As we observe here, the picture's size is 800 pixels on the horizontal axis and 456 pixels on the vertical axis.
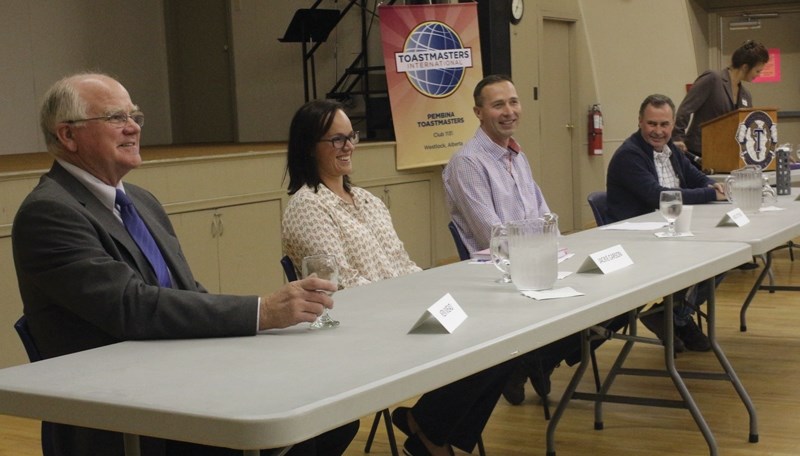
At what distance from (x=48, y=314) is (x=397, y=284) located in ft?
3.26

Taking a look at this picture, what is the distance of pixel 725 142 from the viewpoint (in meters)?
6.14

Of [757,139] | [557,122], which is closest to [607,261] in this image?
[757,139]

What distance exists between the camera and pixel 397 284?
2904 mm

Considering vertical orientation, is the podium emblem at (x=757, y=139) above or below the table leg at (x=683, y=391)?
above

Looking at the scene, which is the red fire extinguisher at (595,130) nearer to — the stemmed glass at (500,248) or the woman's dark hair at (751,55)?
the woman's dark hair at (751,55)

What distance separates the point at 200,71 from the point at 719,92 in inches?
251

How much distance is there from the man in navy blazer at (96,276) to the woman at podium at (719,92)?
5229 mm

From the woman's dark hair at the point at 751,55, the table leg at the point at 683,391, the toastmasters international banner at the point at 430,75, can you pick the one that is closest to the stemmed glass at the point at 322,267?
the table leg at the point at 683,391

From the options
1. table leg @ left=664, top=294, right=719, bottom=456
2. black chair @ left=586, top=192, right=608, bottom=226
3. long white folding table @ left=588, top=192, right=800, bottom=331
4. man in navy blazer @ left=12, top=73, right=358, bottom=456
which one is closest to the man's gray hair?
man in navy blazer @ left=12, top=73, right=358, bottom=456

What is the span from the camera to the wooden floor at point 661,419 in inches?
147

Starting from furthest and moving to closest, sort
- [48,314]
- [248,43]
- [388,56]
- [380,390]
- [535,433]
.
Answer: [248,43] < [388,56] < [535,433] < [48,314] < [380,390]

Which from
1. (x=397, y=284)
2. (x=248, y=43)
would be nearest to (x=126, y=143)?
(x=397, y=284)

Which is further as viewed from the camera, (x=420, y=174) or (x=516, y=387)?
(x=420, y=174)

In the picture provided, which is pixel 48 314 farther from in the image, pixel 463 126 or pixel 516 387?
pixel 463 126
